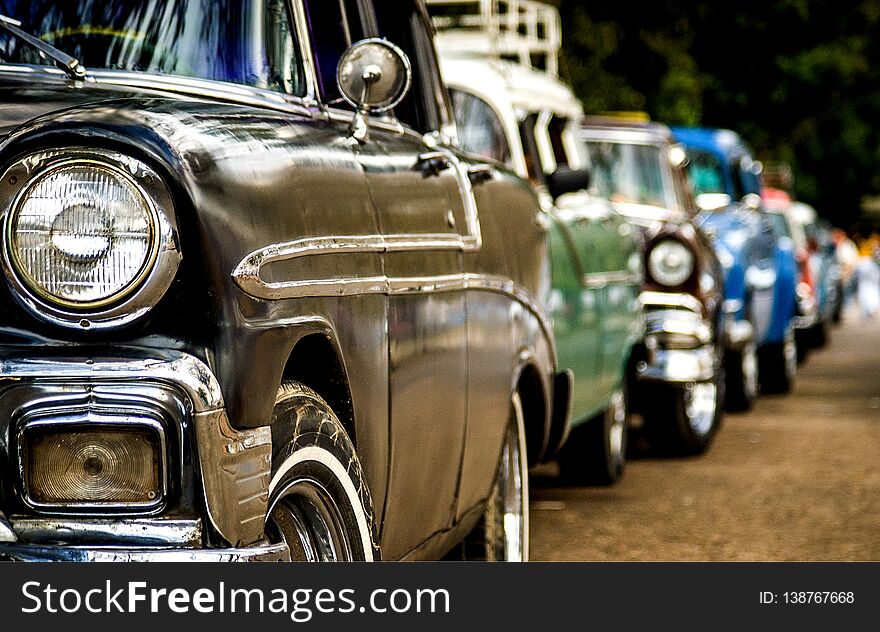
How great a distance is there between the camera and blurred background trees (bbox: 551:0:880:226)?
23938 mm

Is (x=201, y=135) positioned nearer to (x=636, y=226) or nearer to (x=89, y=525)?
(x=89, y=525)

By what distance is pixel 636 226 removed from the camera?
35.3ft

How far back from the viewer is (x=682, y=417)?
10.1 m

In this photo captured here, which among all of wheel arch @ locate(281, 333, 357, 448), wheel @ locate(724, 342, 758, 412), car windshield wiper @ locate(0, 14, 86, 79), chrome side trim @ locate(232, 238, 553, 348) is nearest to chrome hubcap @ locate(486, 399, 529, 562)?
chrome side trim @ locate(232, 238, 553, 348)

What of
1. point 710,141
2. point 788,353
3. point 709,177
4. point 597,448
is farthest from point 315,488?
point 788,353

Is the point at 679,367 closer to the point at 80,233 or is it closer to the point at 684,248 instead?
the point at 684,248

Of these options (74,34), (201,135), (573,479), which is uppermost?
(74,34)

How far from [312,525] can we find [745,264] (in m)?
9.41

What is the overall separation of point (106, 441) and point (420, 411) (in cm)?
124

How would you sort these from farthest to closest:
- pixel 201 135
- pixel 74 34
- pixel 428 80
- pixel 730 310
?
pixel 730 310 < pixel 428 80 < pixel 74 34 < pixel 201 135

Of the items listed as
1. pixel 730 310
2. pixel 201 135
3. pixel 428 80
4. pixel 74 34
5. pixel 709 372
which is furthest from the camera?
pixel 730 310

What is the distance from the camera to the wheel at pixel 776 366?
14500 mm

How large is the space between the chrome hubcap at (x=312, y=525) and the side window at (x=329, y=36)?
106 cm

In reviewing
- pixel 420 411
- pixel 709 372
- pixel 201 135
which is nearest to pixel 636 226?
pixel 709 372
